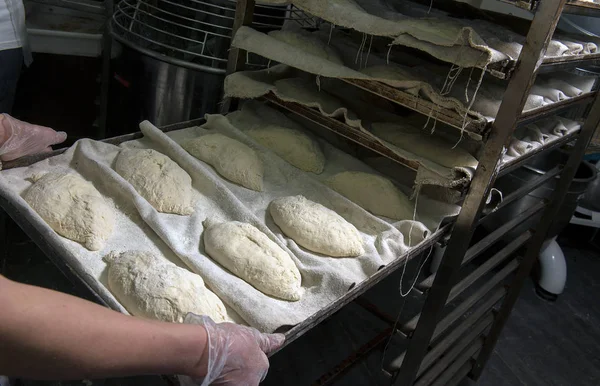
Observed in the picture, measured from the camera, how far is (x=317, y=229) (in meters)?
1.35

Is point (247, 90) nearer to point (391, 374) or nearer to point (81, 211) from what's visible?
point (81, 211)

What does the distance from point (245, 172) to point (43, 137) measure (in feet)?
2.01

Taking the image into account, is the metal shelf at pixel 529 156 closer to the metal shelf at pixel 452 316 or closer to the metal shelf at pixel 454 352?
the metal shelf at pixel 452 316

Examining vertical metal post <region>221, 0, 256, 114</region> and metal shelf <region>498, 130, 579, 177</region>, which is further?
vertical metal post <region>221, 0, 256, 114</region>

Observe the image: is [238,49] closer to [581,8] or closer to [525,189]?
[581,8]

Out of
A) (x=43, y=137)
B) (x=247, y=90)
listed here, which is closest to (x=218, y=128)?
(x=247, y=90)

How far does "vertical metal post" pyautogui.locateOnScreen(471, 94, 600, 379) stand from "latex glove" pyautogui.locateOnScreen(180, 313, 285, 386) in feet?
5.50

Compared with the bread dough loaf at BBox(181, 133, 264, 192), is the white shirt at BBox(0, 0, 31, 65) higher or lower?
higher

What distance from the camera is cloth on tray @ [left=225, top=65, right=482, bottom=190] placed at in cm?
143

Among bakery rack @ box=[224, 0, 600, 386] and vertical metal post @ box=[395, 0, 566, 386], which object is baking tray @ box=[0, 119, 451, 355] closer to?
bakery rack @ box=[224, 0, 600, 386]

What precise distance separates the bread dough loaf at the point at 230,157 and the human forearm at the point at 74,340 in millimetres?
751

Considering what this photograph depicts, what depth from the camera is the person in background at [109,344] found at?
685 millimetres

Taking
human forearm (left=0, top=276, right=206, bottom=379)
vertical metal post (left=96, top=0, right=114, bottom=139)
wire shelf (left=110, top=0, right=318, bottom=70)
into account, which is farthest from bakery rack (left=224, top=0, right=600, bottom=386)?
vertical metal post (left=96, top=0, right=114, bottom=139)

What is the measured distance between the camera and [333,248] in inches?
52.1
